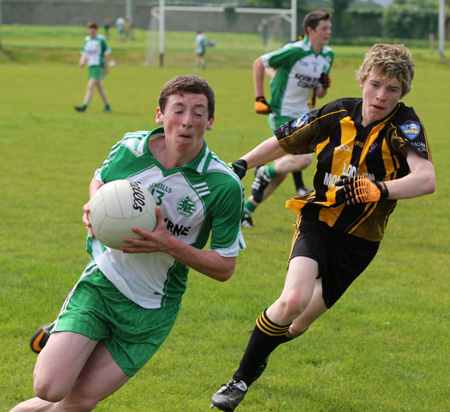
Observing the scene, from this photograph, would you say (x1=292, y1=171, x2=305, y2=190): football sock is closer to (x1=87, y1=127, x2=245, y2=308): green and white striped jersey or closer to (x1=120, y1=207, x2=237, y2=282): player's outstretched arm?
(x1=87, y1=127, x2=245, y2=308): green and white striped jersey

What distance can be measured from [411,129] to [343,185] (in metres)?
0.54

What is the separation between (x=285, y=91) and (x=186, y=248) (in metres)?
6.46

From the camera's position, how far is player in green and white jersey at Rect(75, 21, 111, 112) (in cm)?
1789

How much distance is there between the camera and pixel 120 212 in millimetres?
3258

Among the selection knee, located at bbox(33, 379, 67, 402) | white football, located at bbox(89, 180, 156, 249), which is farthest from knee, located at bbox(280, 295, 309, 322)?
knee, located at bbox(33, 379, 67, 402)

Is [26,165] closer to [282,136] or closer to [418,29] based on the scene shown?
[282,136]

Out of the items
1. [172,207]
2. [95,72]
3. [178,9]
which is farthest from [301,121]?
[178,9]

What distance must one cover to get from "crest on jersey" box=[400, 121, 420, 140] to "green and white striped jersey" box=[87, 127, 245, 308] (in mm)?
1217

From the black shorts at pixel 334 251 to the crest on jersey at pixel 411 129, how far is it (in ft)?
2.49

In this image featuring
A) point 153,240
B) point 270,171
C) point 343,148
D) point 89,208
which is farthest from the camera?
point 270,171

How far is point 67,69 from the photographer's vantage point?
3278 cm

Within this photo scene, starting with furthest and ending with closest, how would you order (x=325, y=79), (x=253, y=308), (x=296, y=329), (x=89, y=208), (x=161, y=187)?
1. (x=325, y=79)
2. (x=253, y=308)
3. (x=296, y=329)
4. (x=161, y=187)
5. (x=89, y=208)

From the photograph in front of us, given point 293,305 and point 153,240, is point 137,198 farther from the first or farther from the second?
point 293,305

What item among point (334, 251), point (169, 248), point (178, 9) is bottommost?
point (334, 251)
